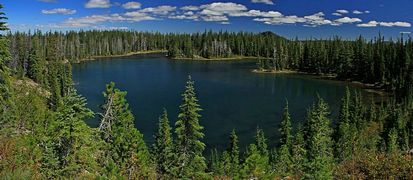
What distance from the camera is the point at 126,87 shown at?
133 m

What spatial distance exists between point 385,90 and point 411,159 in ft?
433

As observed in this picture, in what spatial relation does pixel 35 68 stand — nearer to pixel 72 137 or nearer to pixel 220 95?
pixel 220 95

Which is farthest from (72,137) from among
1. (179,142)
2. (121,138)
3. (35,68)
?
(35,68)

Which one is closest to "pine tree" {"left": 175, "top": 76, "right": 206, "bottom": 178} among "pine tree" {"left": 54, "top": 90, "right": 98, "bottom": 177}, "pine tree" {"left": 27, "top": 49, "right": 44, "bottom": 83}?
"pine tree" {"left": 54, "top": 90, "right": 98, "bottom": 177}

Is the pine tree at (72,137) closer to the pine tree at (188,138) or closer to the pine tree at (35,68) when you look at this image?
the pine tree at (188,138)

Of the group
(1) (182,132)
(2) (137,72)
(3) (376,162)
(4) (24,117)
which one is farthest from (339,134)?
(2) (137,72)

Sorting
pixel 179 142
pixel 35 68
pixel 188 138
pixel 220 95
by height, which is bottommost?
pixel 220 95

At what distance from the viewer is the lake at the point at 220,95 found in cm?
8475

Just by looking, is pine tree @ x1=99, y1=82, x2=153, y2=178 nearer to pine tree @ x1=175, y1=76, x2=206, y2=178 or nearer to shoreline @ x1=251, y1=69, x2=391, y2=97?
pine tree @ x1=175, y1=76, x2=206, y2=178

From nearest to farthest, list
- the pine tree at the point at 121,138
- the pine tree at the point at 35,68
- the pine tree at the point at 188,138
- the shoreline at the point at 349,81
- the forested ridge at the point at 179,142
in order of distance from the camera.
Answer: the forested ridge at the point at 179,142
the pine tree at the point at 121,138
the pine tree at the point at 188,138
the pine tree at the point at 35,68
the shoreline at the point at 349,81

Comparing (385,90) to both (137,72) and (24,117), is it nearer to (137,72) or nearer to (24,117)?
(137,72)

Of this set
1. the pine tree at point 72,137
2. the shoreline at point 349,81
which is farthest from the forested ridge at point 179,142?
the shoreline at point 349,81

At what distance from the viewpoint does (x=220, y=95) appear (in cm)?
12212

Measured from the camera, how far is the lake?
84.8 m
